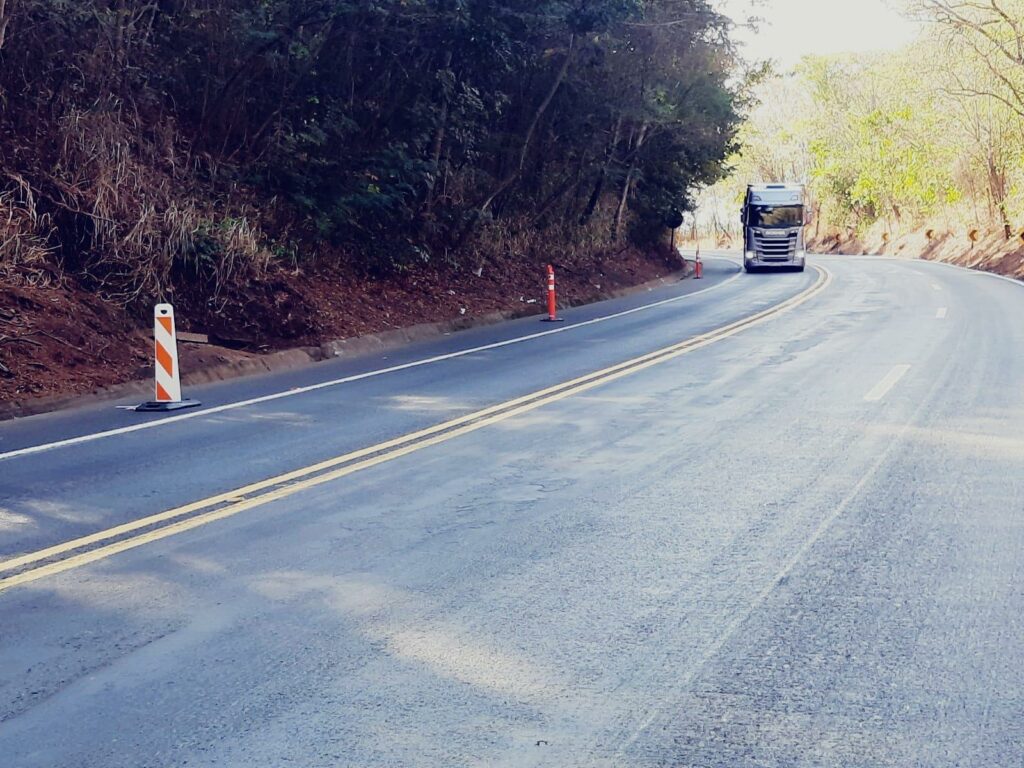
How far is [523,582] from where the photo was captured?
238 inches

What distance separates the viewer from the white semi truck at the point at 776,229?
41656 mm

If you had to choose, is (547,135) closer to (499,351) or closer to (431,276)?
(431,276)

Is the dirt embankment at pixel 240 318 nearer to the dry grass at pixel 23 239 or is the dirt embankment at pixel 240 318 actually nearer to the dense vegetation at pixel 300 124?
the dry grass at pixel 23 239

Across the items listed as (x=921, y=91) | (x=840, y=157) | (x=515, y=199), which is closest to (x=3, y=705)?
(x=515, y=199)

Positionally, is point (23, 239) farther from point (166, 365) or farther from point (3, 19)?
point (166, 365)

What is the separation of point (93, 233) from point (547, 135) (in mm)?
15995

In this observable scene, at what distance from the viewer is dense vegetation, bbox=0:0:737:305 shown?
16.9 metres

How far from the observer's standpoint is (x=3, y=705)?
4562mm

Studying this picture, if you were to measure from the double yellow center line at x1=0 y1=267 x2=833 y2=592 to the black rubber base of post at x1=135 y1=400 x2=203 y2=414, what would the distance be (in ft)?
11.0

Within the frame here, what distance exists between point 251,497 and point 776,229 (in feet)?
119

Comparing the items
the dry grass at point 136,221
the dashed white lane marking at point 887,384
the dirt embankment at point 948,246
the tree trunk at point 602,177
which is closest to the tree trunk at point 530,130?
the tree trunk at point 602,177

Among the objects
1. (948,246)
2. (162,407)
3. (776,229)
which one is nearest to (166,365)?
(162,407)

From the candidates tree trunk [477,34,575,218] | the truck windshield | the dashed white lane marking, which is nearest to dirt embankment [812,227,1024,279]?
the truck windshield

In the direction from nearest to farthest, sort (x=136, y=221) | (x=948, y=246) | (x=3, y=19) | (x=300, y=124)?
(x=3, y=19)
(x=136, y=221)
(x=300, y=124)
(x=948, y=246)
